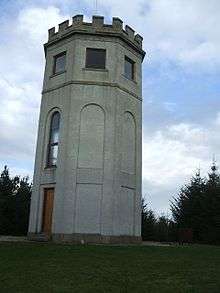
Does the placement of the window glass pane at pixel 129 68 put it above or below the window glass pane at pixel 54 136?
above

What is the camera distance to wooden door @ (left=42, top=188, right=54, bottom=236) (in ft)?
77.6

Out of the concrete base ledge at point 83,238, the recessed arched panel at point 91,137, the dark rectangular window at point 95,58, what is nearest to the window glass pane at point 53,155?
the recessed arched panel at point 91,137

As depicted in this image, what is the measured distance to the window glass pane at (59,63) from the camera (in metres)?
25.8

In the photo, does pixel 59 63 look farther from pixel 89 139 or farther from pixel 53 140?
pixel 89 139

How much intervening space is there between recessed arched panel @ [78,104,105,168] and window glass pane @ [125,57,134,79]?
11.5ft

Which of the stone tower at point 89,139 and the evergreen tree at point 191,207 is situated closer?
the stone tower at point 89,139

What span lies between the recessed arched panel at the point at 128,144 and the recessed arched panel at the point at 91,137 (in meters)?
1.47

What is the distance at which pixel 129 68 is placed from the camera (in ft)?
86.6

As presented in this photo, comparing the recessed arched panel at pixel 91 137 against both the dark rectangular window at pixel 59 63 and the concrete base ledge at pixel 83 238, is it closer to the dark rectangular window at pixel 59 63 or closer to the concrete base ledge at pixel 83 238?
the dark rectangular window at pixel 59 63

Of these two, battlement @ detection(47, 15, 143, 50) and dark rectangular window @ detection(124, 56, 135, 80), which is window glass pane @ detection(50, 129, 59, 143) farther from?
battlement @ detection(47, 15, 143, 50)

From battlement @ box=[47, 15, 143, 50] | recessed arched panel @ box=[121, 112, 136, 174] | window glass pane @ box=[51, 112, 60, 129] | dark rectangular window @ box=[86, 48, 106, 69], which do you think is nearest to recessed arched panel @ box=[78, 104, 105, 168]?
recessed arched panel @ box=[121, 112, 136, 174]

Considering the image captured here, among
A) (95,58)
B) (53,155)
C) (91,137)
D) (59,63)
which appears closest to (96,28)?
(95,58)

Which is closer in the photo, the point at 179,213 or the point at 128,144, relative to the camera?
the point at 128,144

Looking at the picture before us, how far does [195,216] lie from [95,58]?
555 inches
